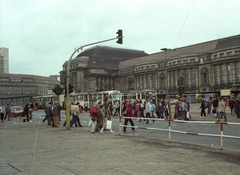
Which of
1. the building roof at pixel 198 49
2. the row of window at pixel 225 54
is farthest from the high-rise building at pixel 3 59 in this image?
the row of window at pixel 225 54

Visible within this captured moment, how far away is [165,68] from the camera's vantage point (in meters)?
89.6

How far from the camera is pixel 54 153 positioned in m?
8.98

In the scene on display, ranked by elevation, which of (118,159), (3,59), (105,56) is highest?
(105,56)

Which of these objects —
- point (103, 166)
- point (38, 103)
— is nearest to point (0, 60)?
point (103, 166)

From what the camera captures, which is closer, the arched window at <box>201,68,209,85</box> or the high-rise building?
the high-rise building

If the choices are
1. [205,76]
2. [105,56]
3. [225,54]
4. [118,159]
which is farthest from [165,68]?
[118,159]

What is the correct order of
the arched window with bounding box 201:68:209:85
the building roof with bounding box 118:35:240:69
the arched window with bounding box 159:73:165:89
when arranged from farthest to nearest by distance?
the arched window with bounding box 159:73:165:89, the arched window with bounding box 201:68:209:85, the building roof with bounding box 118:35:240:69

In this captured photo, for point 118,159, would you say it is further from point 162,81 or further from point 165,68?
point 162,81

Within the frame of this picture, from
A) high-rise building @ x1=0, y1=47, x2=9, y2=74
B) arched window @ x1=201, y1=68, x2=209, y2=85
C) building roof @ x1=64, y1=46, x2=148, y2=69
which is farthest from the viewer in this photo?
building roof @ x1=64, y1=46, x2=148, y2=69

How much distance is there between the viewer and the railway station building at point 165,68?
7457cm

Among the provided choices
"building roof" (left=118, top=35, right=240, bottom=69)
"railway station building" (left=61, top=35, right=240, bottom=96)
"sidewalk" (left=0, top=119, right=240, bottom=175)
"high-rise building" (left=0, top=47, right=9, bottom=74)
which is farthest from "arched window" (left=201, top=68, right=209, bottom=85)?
"high-rise building" (left=0, top=47, right=9, bottom=74)

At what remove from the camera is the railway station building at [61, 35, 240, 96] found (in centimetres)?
7457

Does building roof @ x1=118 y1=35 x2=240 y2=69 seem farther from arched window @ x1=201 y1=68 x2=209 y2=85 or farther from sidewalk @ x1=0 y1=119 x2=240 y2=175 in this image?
sidewalk @ x1=0 y1=119 x2=240 y2=175

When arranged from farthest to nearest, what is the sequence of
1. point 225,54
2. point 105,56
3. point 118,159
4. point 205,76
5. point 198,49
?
1. point 105,56
2. point 198,49
3. point 205,76
4. point 225,54
5. point 118,159
